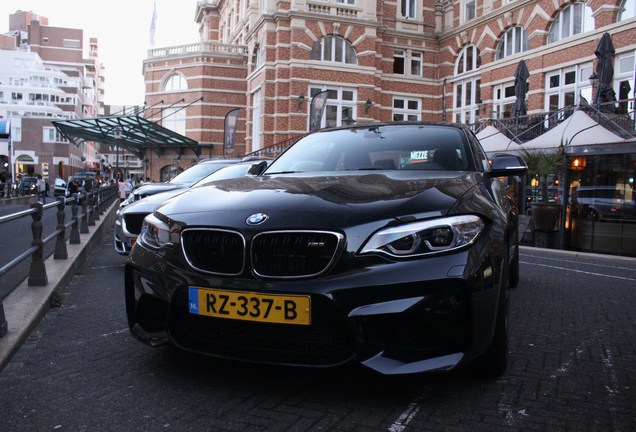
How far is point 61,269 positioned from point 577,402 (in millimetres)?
5578

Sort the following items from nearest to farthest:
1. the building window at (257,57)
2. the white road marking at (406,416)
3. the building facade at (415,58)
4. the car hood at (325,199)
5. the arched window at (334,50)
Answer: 1. the white road marking at (406,416)
2. the car hood at (325,199)
3. the building facade at (415,58)
4. the arched window at (334,50)
5. the building window at (257,57)

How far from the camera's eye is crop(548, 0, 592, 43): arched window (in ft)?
78.9

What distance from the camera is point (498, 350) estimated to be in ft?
10.4

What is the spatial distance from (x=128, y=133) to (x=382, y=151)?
3540 centimetres

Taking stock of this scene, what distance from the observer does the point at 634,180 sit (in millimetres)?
11555

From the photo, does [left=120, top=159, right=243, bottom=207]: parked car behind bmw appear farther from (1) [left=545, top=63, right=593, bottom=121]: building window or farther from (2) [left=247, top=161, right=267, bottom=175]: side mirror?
(1) [left=545, top=63, right=593, bottom=121]: building window

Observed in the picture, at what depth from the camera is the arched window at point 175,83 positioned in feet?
136

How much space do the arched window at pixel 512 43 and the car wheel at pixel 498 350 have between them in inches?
1088

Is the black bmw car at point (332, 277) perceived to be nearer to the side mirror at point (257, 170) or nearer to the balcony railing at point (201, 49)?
the side mirror at point (257, 170)

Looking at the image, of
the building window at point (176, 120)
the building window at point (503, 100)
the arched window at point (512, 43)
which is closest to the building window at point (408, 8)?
the arched window at point (512, 43)

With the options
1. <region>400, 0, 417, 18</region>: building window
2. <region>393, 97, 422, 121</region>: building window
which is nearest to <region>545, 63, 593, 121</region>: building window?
<region>393, 97, 422, 121</region>: building window

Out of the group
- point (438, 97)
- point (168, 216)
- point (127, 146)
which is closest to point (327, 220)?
point (168, 216)

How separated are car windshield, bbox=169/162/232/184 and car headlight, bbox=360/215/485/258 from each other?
7.47 metres

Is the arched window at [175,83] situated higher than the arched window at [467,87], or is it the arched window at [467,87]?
the arched window at [175,83]
